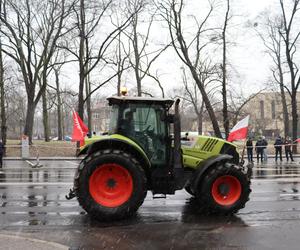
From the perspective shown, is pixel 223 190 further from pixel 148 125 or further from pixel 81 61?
pixel 81 61

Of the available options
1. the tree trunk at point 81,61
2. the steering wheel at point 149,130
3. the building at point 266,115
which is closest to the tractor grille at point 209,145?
the steering wheel at point 149,130

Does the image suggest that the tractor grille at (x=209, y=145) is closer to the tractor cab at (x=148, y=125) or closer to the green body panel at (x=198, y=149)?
the green body panel at (x=198, y=149)

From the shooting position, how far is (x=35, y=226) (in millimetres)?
7895

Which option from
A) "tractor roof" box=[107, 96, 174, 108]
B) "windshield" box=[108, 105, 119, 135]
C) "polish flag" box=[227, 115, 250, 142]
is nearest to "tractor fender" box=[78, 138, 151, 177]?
"windshield" box=[108, 105, 119, 135]

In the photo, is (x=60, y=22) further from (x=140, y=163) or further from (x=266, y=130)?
(x=266, y=130)

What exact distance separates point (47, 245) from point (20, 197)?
17.6ft

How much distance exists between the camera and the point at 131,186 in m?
8.45

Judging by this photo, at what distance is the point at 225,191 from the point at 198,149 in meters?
1.08

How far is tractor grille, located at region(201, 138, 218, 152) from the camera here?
933 cm

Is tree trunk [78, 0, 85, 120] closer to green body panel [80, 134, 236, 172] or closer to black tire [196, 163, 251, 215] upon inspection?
green body panel [80, 134, 236, 172]

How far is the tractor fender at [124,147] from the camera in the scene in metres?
8.58

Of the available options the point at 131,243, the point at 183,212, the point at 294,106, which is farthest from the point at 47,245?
the point at 294,106

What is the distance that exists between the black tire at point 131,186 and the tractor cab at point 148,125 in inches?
22.7

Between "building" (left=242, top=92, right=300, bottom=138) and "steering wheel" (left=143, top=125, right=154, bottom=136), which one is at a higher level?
"building" (left=242, top=92, right=300, bottom=138)
